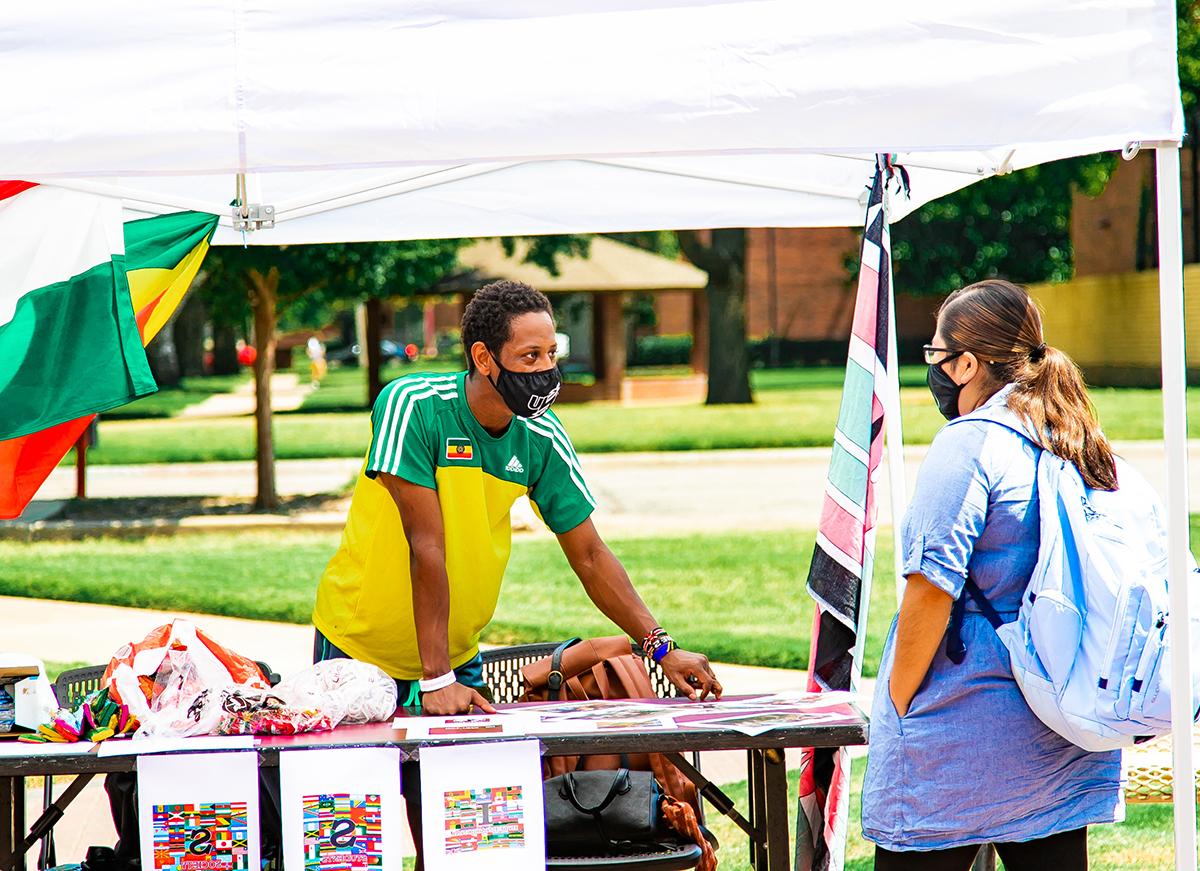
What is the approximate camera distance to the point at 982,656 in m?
3.24

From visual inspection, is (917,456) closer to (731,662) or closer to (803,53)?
(731,662)

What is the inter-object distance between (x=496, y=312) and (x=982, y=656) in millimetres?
1608

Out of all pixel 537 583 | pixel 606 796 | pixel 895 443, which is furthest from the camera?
pixel 537 583

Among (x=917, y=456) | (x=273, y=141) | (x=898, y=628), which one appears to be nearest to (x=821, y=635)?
(x=898, y=628)

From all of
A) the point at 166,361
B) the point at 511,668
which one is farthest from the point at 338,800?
the point at 166,361

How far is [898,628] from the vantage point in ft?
10.7

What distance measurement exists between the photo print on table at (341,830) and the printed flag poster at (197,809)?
0.14m

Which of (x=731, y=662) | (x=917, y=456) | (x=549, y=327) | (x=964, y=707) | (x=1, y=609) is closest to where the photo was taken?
(x=964, y=707)

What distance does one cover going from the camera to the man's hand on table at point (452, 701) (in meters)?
3.91

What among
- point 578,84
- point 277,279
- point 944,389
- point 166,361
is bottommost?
point 166,361

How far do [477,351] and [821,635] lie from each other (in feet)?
4.18

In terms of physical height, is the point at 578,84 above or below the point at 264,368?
above

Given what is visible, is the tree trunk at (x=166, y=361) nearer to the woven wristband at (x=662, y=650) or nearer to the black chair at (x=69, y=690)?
the black chair at (x=69, y=690)

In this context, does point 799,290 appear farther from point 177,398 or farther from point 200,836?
point 200,836
